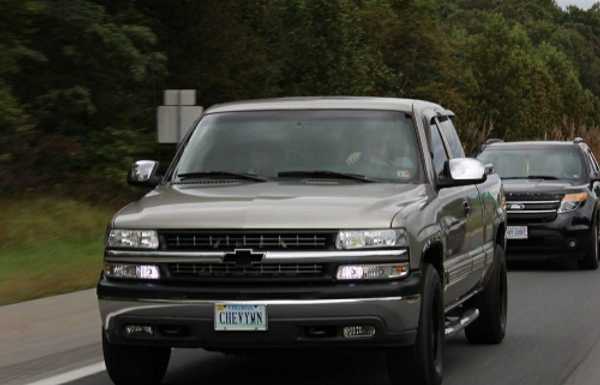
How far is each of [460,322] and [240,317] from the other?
2444 millimetres

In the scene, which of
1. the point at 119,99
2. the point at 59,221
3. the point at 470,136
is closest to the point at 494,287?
the point at 59,221

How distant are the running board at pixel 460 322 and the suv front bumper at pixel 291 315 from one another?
4.47 feet

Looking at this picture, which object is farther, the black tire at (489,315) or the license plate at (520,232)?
the license plate at (520,232)

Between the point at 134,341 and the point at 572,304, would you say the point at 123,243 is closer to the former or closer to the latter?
the point at 134,341

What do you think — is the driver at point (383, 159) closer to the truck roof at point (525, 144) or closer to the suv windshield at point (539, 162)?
the suv windshield at point (539, 162)

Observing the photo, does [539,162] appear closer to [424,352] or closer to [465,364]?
[465,364]

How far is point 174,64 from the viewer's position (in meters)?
36.2

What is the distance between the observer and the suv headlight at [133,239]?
7.90m

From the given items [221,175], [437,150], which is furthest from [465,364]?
[221,175]

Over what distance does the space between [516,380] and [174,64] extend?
27.8 metres

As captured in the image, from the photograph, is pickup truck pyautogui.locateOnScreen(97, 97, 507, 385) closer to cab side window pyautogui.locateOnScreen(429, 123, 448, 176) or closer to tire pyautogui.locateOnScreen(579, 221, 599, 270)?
cab side window pyautogui.locateOnScreen(429, 123, 448, 176)

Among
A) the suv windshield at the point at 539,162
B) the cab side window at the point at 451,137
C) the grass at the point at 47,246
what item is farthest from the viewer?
the suv windshield at the point at 539,162

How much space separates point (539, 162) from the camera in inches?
787

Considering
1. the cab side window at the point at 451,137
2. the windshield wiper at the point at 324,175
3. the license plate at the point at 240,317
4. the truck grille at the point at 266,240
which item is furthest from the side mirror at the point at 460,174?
the license plate at the point at 240,317
